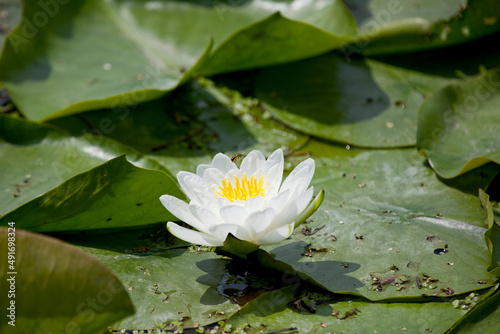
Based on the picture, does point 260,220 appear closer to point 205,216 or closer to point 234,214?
point 234,214

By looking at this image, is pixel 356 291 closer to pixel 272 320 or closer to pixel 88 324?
pixel 272 320

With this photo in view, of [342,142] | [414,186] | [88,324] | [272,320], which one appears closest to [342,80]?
[342,142]

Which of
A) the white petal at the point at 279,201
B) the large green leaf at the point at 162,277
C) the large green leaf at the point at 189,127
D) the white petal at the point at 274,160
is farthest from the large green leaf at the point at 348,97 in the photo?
the large green leaf at the point at 162,277

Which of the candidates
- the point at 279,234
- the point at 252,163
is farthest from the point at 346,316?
the point at 252,163

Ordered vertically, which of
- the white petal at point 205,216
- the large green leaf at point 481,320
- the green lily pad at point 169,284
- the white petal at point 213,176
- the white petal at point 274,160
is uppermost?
the white petal at point 274,160

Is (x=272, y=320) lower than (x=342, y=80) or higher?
lower

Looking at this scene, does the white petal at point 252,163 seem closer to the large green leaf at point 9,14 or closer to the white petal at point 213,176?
the white petal at point 213,176
